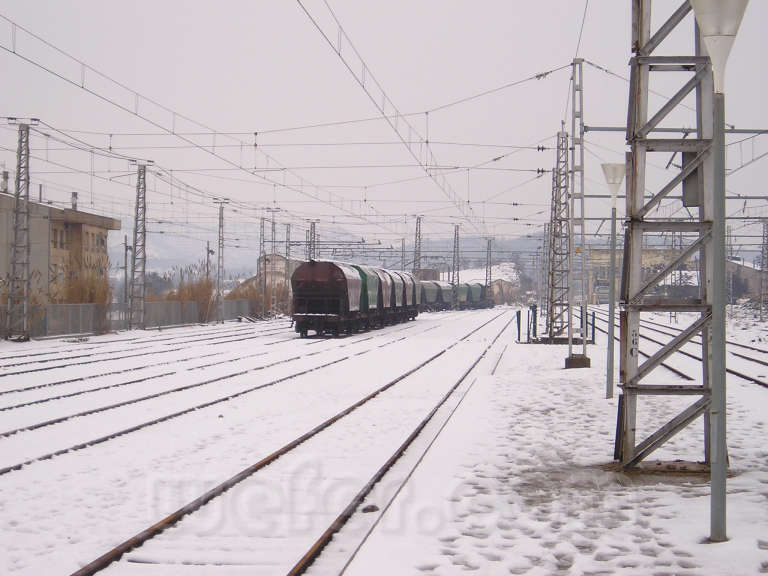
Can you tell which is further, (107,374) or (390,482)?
(107,374)

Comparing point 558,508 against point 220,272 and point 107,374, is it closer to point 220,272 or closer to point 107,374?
point 107,374

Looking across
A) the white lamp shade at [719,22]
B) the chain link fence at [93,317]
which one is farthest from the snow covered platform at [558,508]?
the chain link fence at [93,317]

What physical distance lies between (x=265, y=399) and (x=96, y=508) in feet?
23.6

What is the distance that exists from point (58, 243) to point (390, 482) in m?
53.6

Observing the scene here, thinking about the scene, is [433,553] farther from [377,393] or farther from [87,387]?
[87,387]

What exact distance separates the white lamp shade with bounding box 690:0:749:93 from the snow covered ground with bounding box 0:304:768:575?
354cm

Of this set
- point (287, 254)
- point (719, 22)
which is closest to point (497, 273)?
point (287, 254)

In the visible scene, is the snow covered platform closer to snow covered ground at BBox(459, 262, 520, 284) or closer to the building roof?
the building roof

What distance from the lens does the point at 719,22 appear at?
18.1ft

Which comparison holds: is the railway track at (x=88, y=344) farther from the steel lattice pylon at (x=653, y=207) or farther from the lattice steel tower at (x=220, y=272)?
the steel lattice pylon at (x=653, y=207)

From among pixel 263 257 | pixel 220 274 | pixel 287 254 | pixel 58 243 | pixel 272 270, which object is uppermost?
pixel 58 243

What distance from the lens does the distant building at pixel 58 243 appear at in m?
34.9

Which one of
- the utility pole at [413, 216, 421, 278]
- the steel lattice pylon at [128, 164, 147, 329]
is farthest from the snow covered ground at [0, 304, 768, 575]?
the utility pole at [413, 216, 421, 278]

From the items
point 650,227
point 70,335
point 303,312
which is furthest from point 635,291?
point 70,335
